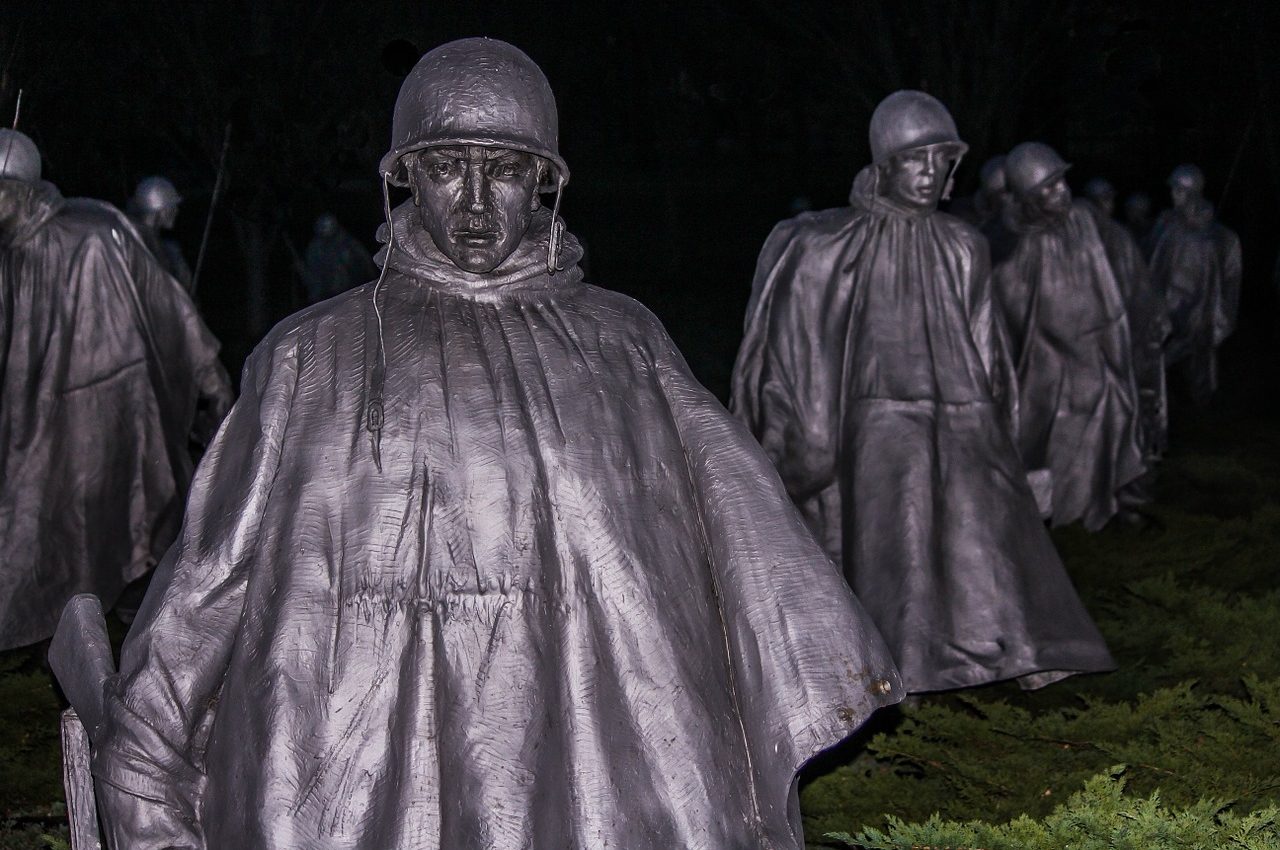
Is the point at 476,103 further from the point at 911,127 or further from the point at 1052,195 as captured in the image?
the point at 1052,195

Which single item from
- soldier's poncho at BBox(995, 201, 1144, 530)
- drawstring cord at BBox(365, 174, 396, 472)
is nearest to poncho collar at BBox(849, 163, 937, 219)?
soldier's poncho at BBox(995, 201, 1144, 530)

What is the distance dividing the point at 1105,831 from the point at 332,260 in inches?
381

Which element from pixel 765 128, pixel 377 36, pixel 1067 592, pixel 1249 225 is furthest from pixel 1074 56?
pixel 1067 592

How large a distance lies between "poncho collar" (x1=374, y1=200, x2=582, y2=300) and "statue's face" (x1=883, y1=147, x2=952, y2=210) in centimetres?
500

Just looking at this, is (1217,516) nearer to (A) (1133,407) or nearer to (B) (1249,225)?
(A) (1133,407)

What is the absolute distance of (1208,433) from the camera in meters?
19.3

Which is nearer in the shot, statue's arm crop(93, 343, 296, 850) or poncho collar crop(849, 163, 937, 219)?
statue's arm crop(93, 343, 296, 850)

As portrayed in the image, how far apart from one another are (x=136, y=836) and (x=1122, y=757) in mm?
4501

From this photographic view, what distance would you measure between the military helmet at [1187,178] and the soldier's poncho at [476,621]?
1720cm

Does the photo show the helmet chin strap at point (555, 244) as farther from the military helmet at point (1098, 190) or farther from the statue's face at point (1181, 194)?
the military helmet at point (1098, 190)

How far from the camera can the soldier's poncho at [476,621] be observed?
→ 3469 mm

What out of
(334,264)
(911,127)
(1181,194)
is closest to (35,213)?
(911,127)

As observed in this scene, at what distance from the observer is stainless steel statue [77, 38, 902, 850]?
11.4 feet

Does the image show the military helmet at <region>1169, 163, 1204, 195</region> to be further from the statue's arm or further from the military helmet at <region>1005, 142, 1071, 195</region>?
the statue's arm
